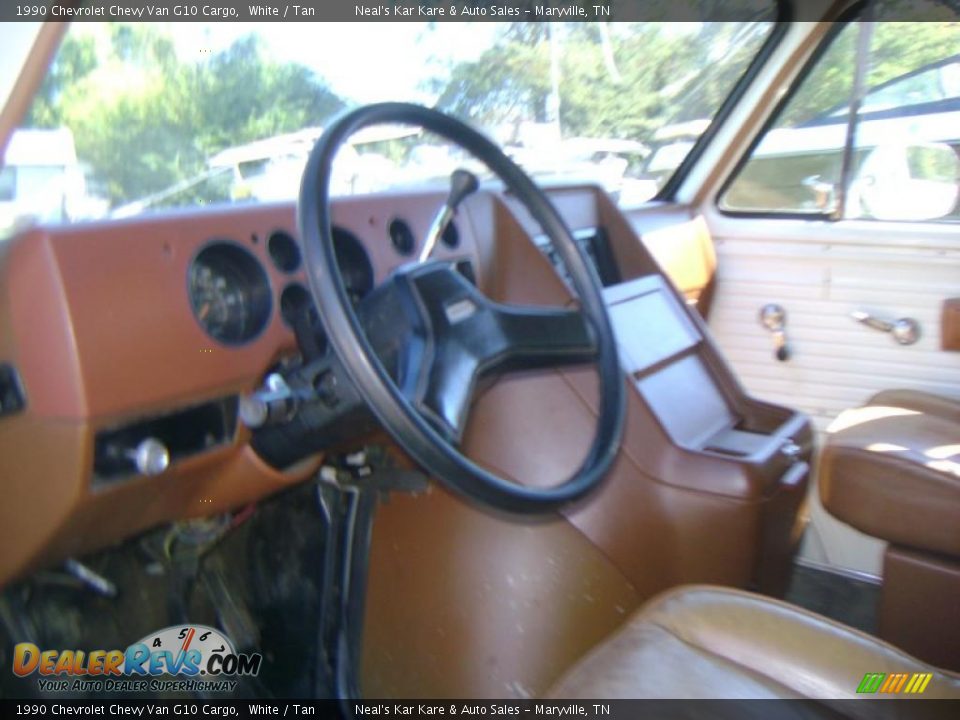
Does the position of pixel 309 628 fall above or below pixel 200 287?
below

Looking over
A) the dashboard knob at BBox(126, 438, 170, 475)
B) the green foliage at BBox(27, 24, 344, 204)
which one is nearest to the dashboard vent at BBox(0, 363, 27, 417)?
the dashboard knob at BBox(126, 438, 170, 475)

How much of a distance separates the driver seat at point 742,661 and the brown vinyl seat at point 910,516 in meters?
0.56

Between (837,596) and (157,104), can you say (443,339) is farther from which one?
(837,596)

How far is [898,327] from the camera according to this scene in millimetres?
2398

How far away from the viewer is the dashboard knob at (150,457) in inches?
44.5

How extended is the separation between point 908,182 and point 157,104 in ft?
6.62

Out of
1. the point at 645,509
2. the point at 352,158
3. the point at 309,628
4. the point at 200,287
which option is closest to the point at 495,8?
the point at 352,158

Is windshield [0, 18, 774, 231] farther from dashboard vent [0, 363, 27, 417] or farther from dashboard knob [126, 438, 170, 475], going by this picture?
dashboard knob [126, 438, 170, 475]

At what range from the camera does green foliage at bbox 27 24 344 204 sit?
1.29 m

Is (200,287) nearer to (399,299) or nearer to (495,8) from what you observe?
(399,299)

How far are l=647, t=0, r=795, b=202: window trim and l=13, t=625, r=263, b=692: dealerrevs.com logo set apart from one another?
76.4 inches

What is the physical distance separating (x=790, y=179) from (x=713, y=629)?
6.14ft

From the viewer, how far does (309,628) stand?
5.64ft

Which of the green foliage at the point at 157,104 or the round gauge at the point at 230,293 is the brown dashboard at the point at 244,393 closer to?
the round gauge at the point at 230,293
